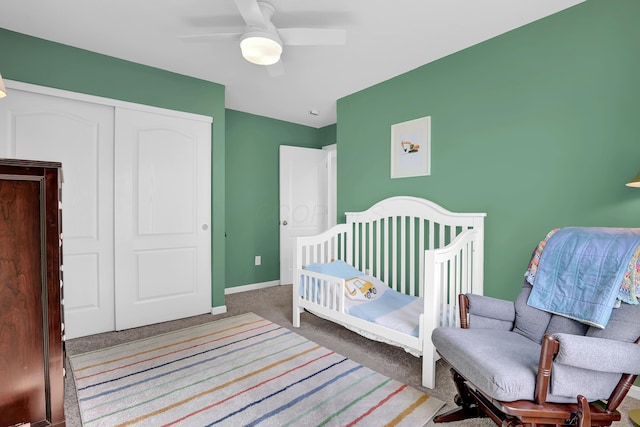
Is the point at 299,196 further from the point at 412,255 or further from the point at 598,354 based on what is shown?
the point at 598,354

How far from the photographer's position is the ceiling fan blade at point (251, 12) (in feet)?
5.55

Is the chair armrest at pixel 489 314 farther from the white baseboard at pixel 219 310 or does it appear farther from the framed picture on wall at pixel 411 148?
the white baseboard at pixel 219 310

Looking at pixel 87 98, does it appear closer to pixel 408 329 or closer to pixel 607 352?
pixel 408 329

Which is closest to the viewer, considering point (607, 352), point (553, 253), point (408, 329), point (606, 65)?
point (607, 352)

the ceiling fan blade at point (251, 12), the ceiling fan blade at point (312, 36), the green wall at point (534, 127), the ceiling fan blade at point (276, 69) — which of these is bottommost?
the green wall at point (534, 127)

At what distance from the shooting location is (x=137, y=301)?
2.90 metres

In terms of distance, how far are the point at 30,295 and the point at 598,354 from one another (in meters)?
2.02

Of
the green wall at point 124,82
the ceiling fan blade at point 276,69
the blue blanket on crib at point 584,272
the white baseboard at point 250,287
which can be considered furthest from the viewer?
the white baseboard at point 250,287

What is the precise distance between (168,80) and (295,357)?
271cm

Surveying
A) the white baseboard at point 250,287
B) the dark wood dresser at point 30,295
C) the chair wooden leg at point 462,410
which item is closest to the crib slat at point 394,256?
the chair wooden leg at point 462,410

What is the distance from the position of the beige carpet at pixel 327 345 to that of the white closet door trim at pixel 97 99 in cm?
196

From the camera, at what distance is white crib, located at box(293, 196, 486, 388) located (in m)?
1.93

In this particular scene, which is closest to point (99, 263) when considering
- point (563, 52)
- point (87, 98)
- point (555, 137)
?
point (87, 98)

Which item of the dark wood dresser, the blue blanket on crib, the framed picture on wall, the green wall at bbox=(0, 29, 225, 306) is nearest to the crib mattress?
the blue blanket on crib
